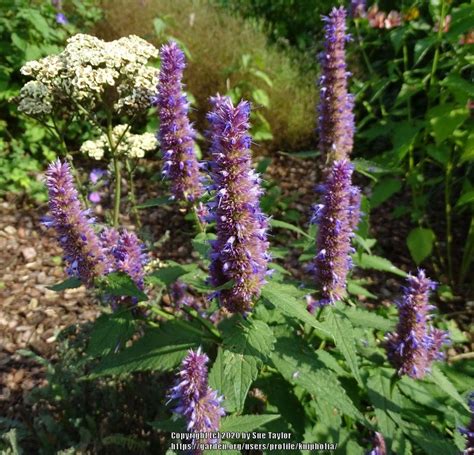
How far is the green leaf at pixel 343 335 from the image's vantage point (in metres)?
1.92

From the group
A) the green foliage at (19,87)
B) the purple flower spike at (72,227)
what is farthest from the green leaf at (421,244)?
the green foliage at (19,87)

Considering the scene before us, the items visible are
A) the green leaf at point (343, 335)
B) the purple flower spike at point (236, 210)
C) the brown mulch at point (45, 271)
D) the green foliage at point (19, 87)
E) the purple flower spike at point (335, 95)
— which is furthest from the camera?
the green foliage at point (19, 87)

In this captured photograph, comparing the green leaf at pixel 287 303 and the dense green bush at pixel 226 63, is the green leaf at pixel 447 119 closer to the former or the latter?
the green leaf at pixel 287 303

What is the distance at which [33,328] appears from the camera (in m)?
3.88

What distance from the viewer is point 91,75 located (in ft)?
8.41

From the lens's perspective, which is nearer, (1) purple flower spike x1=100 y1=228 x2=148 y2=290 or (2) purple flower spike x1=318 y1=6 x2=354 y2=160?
(1) purple flower spike x1=100 y1=228 x2=148 y2=290

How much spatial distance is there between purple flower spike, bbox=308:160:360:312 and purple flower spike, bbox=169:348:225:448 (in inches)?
29.8

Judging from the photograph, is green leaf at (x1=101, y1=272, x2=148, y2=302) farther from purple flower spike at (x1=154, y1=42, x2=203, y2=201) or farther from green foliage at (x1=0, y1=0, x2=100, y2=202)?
green foliage at (x1=0, y1=0, x2=100, y2=202)

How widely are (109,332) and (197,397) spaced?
669mm

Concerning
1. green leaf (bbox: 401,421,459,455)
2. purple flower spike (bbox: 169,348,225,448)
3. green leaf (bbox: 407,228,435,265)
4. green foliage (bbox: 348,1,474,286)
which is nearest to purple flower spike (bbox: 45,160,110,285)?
purple flower spike (bbox: 169,348,225,448)

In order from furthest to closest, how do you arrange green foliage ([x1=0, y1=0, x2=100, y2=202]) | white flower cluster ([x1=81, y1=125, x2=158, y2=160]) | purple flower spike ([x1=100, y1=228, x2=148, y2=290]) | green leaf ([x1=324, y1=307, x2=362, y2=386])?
green foliage ([x1=0, y1=0, x2=100, y2=202]) → white flower cluster ([x1=81, y1=125, x2=158, y2=160]) → purple flower spike ([x1=100, y1=228, x2=148, y2=290]) → green leaf ([x1=324, y1=307, x2=362, y2=386])

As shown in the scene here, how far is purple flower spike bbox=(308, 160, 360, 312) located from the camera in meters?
1.94

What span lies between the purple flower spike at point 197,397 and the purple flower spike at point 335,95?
1965mm

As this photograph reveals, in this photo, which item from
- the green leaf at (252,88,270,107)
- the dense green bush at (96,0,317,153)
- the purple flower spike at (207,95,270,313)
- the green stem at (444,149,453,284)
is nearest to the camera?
the purple flower spike at (207,95,270,313)
